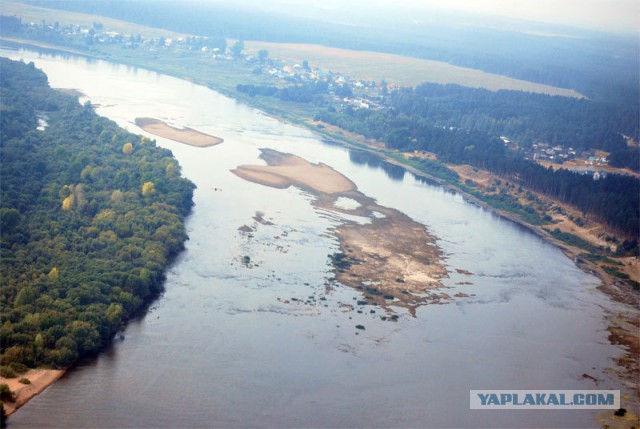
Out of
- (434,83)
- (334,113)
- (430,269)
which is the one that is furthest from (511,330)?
(434,83)

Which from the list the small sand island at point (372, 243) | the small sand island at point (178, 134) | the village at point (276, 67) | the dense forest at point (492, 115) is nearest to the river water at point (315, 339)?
the small sand island at point (372, 243)

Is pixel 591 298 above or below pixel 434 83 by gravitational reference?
below

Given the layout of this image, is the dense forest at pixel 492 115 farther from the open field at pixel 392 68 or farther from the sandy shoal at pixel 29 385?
the sandy shoal at pixel 29 385

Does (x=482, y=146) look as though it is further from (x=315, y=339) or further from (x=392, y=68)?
(x=392, y=68)

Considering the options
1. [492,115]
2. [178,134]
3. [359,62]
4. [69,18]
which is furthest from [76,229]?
[69,18]

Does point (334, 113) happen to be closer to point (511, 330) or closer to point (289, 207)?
point (289, 207)

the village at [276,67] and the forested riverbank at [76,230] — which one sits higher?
the village at [276,67]
